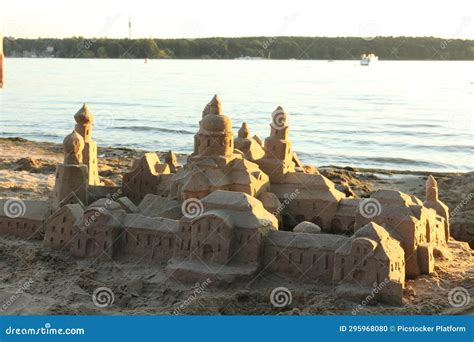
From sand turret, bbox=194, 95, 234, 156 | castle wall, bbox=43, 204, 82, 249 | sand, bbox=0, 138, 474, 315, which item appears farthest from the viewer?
sand turret, bbox=194, 95, 234, 156

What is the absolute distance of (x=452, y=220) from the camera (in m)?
27.8

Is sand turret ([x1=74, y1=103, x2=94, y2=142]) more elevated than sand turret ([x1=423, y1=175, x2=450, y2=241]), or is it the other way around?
sand turret ([x1=74, y1=103, x2=94, y2=142])

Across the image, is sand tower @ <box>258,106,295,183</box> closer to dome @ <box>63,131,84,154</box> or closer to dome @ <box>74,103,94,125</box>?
dome @ <box>63,131,84,154</box>

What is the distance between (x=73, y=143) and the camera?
78.7 feet

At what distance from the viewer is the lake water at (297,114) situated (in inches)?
2231

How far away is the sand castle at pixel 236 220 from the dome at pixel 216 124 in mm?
35

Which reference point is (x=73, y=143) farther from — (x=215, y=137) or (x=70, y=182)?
(x=215, y=137)

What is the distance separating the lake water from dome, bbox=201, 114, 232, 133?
27343 millimetres

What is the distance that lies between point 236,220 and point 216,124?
4308 mm

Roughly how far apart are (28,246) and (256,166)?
8095 mm

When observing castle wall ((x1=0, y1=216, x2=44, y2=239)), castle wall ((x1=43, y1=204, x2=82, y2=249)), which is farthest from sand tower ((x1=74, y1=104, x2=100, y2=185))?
castle wall ((x1=43, y1=204, x2=82, y2=249))

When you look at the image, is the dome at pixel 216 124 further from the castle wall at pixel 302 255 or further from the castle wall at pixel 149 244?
the castle wall at pixel 302 255

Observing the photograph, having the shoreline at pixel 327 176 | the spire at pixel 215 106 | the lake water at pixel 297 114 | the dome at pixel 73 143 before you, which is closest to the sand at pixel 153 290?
the dome at pixel 73 143

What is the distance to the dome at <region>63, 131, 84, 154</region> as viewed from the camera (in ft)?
78.8
